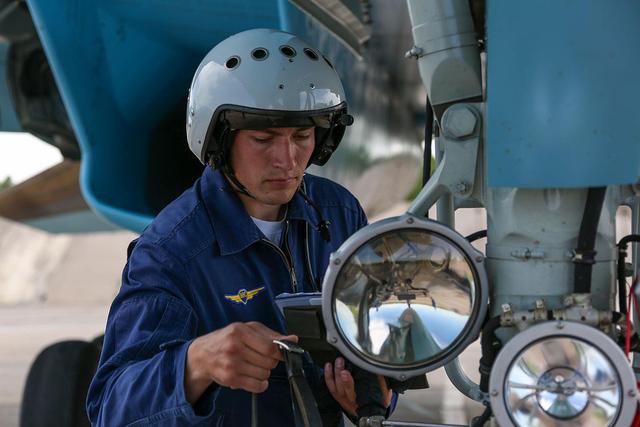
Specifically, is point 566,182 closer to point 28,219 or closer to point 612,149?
point 612,149

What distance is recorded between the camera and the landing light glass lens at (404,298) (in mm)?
1211

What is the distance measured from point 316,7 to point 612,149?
130 cm

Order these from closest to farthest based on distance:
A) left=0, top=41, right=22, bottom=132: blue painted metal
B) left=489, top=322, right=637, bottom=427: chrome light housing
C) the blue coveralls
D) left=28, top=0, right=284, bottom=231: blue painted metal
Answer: left=489, top=322, right=637, bottom=427: chrome light housing < the blue coveralls < left=28, top=0, right=284, bottom=231: blue painted metal < left=0, top=41, right=22, bottom=132: blue painted metal

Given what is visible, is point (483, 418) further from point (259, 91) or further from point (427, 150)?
point (259, 91)

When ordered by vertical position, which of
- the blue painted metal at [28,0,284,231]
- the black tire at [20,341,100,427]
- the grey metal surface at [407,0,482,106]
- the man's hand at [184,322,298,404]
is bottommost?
the black tire at [20,341,100,427]

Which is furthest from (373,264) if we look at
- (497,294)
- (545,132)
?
(545,132)

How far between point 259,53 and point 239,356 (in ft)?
1.88

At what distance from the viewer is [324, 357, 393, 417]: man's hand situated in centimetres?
142

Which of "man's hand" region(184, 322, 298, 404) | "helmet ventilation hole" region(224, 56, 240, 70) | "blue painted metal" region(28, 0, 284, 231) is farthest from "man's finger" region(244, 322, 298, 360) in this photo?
"blue painted metal" region(28, 0, 284, 231)

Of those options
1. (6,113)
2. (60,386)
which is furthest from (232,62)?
(6,113)

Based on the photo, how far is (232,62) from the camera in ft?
5.32

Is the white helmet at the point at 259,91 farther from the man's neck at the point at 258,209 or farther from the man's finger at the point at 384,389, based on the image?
the man's finger at the point at 384,389

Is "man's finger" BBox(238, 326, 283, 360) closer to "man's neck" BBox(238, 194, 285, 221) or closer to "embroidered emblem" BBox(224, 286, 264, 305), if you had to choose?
"embroidered emblem" BBox(224, 286, 264, 305)

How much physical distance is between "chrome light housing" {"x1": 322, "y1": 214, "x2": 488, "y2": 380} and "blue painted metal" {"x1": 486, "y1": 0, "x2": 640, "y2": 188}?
0.45 feet
